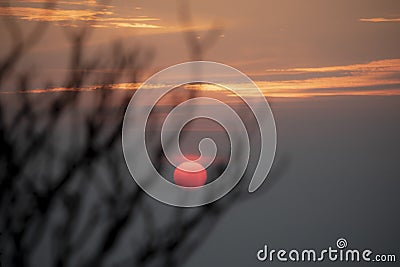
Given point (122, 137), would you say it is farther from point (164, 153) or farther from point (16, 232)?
point (16, 232)

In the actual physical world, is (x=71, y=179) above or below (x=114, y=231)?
above

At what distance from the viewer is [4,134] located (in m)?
2.80

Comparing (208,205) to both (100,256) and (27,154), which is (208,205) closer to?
(100,256)

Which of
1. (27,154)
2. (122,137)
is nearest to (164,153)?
(122,137)

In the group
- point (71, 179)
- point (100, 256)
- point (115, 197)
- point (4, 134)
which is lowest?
point (100, 256)

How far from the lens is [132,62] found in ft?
10.2

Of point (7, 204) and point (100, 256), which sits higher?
point (7, 204)

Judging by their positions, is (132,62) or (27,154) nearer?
(27,154)

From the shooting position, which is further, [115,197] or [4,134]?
[115,197]

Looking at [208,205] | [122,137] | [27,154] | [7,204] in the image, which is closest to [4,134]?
[27,154]

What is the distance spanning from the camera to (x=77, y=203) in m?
2.98

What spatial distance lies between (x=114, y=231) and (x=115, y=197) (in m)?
0.21

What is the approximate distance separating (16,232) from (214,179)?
1.00 meters

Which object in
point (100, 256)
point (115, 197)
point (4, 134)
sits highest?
point (4, 134)
